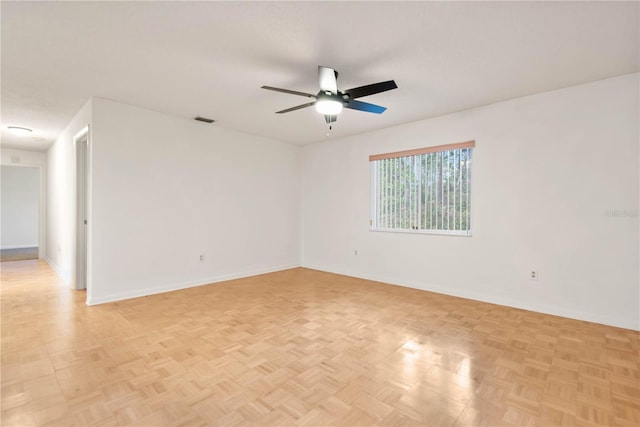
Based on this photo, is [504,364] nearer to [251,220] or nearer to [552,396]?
[552,396]

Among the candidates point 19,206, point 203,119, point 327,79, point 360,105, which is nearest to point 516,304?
point 360,105

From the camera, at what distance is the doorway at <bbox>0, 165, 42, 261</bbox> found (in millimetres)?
8188

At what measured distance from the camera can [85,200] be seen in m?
4.44

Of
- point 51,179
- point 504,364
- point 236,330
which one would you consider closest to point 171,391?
point 236,330

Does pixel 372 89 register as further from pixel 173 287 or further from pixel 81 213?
pixel 81 213

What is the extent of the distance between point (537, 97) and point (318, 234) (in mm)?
4032

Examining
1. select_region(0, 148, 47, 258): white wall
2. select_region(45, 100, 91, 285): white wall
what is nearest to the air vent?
select_region(45, 100, 91, 285): white wall

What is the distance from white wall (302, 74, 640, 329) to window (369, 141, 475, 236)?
14 centimetres

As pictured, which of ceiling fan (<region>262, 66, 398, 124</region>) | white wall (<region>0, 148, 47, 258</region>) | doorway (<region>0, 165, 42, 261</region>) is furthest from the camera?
doorway (<region>0, 165, 42, 261</region>)

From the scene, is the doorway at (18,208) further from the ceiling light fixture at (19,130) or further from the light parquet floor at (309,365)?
the light parquet floor at (309,365)

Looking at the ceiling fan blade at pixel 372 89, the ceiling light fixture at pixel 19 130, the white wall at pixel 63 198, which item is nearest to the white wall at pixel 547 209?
the ceiling fan blade at pixel 372 89

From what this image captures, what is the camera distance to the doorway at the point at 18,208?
26.9ft

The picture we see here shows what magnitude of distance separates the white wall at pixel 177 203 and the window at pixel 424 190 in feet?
6.53

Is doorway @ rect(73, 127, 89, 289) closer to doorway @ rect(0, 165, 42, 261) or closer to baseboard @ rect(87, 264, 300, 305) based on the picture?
baseboard @ rect(87, 264, 300, 305)
